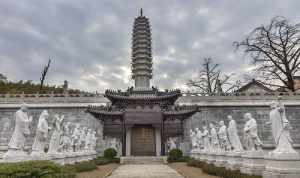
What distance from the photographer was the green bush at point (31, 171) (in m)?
5.71

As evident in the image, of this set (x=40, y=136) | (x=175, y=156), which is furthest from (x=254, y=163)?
(x=175, y=156)

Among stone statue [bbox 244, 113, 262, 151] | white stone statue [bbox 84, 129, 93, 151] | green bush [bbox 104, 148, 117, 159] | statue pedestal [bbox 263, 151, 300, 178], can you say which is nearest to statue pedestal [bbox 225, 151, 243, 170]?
stone statue [bbox 244, 113, 262, 151]

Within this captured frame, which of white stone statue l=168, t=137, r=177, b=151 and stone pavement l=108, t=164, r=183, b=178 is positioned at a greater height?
white stone statue l=168, t=137, r=177, b=151

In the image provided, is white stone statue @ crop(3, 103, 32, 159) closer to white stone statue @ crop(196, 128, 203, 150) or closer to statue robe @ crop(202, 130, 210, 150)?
statue robe @ crop(202, 130, 210, 150)

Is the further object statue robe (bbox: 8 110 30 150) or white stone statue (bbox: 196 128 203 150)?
white stone statue (bbox: 196 128 203 150)

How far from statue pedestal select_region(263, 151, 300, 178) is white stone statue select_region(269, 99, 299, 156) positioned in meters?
0.17

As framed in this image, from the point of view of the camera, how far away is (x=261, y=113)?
29.7m

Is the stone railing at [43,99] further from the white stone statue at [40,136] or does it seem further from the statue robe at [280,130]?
the statue robe at [280,130]

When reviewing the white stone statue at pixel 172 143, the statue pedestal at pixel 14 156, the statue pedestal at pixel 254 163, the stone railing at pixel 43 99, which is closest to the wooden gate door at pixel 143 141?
the white stone statue at pixel 172 143

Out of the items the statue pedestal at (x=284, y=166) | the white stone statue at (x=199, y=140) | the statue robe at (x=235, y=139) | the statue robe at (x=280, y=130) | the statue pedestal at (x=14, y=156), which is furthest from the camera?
the white stone statue at (x=199, y=140)

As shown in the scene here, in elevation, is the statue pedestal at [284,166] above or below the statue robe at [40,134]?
below

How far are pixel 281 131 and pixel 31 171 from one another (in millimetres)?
7580

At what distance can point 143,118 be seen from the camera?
87.8 ft

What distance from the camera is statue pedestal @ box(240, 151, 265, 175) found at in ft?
31.7
